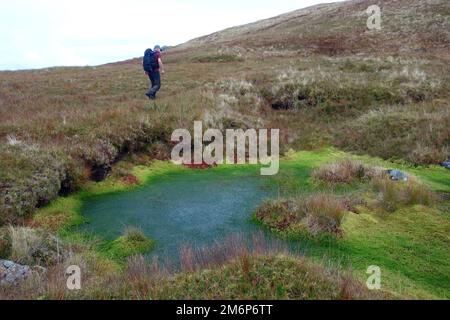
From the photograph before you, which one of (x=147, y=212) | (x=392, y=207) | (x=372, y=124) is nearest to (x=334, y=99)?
(x=372, y=124)

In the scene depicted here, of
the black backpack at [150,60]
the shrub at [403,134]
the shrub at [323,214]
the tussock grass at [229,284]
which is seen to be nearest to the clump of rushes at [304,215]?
the shrub at [323,214]

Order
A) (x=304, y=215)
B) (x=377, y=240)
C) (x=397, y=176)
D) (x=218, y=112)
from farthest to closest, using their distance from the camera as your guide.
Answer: (x=218, y=112) → (x=397, y=176) → (x=304, y=215) → (x=377, y=240)

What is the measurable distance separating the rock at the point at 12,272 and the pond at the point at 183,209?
9.07ft

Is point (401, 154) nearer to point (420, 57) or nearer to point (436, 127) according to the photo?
point (436, 127)

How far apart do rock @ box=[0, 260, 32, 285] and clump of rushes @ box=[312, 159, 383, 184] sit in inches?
387

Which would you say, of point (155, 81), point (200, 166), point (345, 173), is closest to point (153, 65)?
A: point (155, 81)

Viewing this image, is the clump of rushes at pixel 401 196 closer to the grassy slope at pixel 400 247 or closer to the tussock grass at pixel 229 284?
the grassy slope at pixel 400 247

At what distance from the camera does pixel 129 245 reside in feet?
35.3

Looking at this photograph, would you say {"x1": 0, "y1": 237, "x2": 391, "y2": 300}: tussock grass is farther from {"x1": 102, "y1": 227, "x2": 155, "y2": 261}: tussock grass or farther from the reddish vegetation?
the reddish vegetation

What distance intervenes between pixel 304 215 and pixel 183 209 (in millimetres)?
3463

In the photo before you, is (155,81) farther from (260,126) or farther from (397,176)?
(397,176)

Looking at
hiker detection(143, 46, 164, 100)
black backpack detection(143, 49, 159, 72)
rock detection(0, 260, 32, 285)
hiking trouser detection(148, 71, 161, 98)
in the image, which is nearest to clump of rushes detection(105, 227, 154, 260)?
rock detection(0, 260, 32, 285)

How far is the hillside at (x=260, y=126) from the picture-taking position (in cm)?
1166
